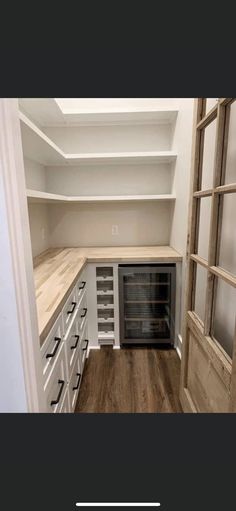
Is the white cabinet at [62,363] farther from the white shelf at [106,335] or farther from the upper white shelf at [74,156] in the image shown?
the upper white shelf at [74,156]

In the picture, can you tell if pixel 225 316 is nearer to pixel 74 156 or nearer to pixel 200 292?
pixel 200 292

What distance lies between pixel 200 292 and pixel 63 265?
112 centimetres

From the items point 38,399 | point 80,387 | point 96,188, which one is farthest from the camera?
point 96,188

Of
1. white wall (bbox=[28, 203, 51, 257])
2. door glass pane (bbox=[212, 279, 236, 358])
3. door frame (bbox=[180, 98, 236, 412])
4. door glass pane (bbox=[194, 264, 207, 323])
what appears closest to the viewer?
door frame (bbox=[180, 98, 236, 412])

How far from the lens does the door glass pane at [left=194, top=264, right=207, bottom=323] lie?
139 centimetres

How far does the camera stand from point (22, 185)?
2.07 feet

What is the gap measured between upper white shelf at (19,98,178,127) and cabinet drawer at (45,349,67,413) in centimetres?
194

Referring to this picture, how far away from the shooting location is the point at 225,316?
1174mm

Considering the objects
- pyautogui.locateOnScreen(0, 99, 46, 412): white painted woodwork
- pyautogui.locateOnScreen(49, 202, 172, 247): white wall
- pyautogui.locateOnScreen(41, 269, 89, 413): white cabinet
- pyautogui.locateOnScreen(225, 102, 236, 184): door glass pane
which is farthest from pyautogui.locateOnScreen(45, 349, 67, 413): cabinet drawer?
pyautogui.locateOnScreen(49, 202, 172, 247): white wall

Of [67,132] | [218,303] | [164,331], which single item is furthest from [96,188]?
[218,303]

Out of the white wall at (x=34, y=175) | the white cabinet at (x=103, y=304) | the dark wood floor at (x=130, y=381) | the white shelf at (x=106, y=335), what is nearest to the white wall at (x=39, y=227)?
the white wall at (x=34, y=175)

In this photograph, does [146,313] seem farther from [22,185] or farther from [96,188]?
[22,185]

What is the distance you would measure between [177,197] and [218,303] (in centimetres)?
139

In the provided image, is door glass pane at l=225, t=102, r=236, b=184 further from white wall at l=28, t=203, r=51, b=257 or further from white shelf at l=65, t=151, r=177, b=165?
white wall at l=28, t=203, r=51, b=257
